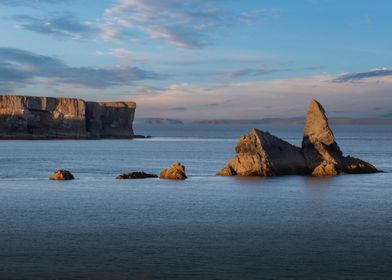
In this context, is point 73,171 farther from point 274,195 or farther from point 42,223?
A: point 42,223

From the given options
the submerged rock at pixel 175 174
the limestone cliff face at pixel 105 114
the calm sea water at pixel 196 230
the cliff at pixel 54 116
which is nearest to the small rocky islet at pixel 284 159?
the submerged rock at pixel 175 174

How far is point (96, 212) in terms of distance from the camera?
3900 cm

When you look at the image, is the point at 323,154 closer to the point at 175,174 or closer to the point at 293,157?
the point at 293,157

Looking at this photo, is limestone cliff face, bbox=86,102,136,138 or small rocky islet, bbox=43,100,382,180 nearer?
small rocky islet, bbox=43,100,382,180

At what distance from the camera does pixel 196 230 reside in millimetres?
32438

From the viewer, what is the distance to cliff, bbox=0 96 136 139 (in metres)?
172

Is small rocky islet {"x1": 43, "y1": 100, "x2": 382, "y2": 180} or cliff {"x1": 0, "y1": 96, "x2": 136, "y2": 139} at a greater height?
cliff {"x1": 0, "y1": 96, "x2": 136, "y2": 139}

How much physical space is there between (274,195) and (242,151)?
14742mm

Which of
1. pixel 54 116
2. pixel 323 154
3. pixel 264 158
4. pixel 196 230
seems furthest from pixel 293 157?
pixel 54 116

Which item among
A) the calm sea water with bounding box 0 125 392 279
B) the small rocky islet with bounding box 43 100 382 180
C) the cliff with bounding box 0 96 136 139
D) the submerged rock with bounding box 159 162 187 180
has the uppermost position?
the cliff with bounding box 0 96 136 139

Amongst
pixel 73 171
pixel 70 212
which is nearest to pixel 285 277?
pixel 70 212

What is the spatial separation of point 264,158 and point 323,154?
723 centimetres

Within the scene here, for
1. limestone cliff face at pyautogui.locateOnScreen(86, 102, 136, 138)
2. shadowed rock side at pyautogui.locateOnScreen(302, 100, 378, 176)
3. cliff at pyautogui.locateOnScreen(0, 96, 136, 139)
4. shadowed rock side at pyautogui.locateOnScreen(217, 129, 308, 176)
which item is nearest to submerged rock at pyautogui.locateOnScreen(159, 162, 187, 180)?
shadowed rock side at pyautogui.locateOnScreen(217, 129, 308, 176)

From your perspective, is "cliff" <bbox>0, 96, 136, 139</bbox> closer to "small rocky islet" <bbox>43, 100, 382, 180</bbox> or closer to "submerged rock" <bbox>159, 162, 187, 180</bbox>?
"small rocky islet" <bbox>43, 100, 382, 180</bbox>
